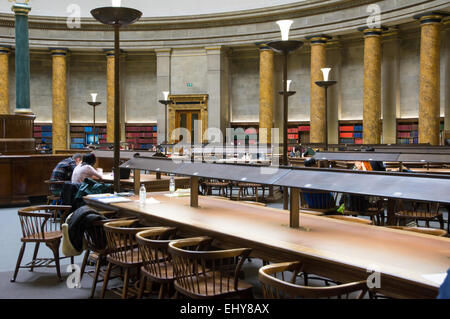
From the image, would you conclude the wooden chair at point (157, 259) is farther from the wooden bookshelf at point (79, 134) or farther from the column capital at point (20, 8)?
the wooden bookshelf at point (79, 134)

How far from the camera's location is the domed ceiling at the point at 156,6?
19.1 metres

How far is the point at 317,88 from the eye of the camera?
659 inches

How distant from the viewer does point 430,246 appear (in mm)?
3002

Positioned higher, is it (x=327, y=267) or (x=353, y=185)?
(x=353, y=185)

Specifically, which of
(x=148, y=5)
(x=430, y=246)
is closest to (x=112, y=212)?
(x=430, y=246)

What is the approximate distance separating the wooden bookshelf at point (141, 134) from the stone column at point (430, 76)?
40.3ft

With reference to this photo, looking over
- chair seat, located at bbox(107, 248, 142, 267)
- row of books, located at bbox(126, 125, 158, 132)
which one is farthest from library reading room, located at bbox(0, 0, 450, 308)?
row of books, located at bbox(126, 125, 158, 132)

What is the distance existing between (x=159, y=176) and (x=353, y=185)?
555cm

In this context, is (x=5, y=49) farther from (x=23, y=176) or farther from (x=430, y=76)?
(x=430, y=76)

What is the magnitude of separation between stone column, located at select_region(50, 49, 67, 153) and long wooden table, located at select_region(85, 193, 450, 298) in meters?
15.5

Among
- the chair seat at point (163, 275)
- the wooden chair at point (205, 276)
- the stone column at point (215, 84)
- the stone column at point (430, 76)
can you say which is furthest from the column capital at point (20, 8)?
the stone column at point (430, 76)

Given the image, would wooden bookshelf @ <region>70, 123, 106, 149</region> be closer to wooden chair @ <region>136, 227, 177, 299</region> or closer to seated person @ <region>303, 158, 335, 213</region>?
seated person @ <region>303, 158, 335, 213</region>
